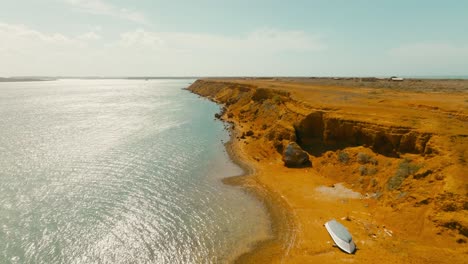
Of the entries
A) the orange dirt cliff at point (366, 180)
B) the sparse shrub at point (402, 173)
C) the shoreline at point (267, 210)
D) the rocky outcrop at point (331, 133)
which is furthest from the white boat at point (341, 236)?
the rocky outcrop at point (331, 133)

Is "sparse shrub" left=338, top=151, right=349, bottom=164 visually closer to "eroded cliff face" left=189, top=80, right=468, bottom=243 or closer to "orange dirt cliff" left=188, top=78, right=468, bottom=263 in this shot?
"eroded cliff face" left=189, top=80, right=468, bottom=243

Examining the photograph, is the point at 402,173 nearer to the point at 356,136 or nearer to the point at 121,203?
the point at 356,136

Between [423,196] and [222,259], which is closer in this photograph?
[222,259]

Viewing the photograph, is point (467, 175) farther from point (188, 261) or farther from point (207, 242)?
point (188, 261)

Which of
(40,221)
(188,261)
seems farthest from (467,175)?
(40,221)

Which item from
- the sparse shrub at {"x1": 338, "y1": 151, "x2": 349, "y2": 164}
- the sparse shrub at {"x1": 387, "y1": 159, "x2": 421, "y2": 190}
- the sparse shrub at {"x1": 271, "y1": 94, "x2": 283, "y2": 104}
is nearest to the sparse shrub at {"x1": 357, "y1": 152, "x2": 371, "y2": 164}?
the sparse shrub at {"x1": 338, "y1": 151, "x2": 349, "y2": 164}

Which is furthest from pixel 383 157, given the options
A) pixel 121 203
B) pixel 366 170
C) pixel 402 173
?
pixel 121 203
